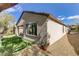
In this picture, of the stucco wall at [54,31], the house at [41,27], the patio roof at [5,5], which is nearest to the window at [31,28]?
the house at [41,27]

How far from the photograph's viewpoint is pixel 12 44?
162 centimetres

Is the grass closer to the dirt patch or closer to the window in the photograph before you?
the window

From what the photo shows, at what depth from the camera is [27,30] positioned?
163 centimetres

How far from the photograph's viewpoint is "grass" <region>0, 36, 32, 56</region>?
161 cm

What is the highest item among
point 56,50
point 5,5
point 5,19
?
point 5,5

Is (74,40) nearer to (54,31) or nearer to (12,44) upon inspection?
(54,31)

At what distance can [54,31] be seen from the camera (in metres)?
1.61

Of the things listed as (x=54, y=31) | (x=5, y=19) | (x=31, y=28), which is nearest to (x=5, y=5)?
(x=5, y=19)

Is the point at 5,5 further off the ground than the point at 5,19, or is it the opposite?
the point at 5,5

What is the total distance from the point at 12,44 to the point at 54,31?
1.21 ft

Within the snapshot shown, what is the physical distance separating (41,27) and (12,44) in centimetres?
28

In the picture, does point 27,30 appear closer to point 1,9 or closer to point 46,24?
point 46,24

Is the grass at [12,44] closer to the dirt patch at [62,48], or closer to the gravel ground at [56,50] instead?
the gravel ground at [56,50]

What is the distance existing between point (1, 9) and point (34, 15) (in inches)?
11.2
